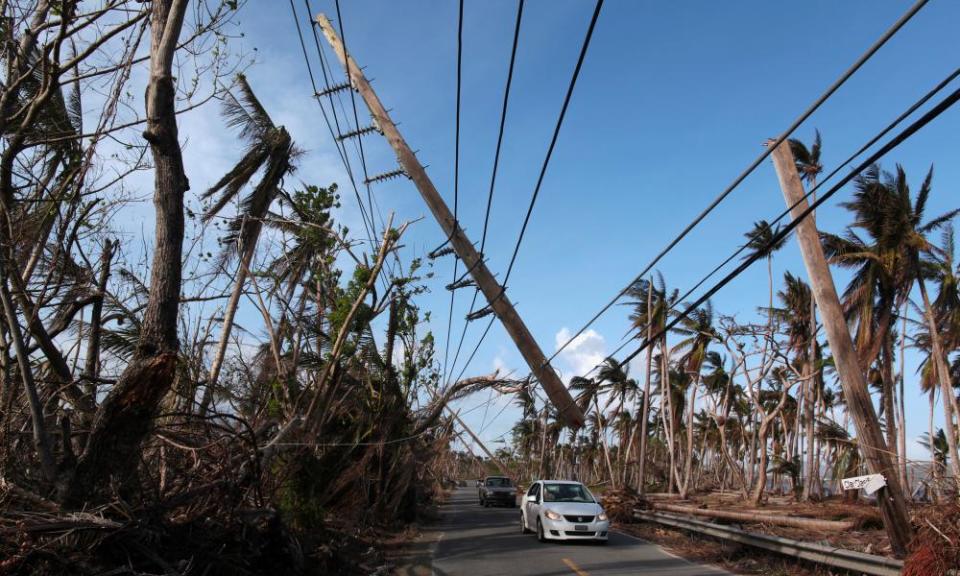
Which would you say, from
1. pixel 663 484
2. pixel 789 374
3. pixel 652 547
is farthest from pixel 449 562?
pixel 663 484

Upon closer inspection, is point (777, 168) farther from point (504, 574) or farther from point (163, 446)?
point (163, 446)

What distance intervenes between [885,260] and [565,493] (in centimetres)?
1514

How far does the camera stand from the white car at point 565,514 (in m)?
16.1

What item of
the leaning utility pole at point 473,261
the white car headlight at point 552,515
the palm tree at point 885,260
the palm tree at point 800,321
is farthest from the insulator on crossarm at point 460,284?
the palm tree at point 800,321

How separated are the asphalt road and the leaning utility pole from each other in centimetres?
288

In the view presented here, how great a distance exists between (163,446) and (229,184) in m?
7.87

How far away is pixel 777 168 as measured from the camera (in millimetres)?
11008

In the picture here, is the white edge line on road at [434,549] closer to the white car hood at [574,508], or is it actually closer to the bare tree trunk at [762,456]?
the white car hood at [574,508]

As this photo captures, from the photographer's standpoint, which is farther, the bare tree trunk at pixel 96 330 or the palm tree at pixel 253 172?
the palm tree at pixel 253 172

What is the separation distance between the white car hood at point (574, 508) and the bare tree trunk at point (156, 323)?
11.2 m

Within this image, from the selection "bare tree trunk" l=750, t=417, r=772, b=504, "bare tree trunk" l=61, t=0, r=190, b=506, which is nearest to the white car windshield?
"bare tree trunk" l=61, t=0, r=190, b=506

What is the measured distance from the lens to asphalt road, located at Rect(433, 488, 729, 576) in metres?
12.2

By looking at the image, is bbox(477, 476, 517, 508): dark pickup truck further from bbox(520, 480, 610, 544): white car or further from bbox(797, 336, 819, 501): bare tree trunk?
bbox(520, 480, 610, 544): white car

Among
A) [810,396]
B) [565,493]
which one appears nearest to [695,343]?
[810,396]
